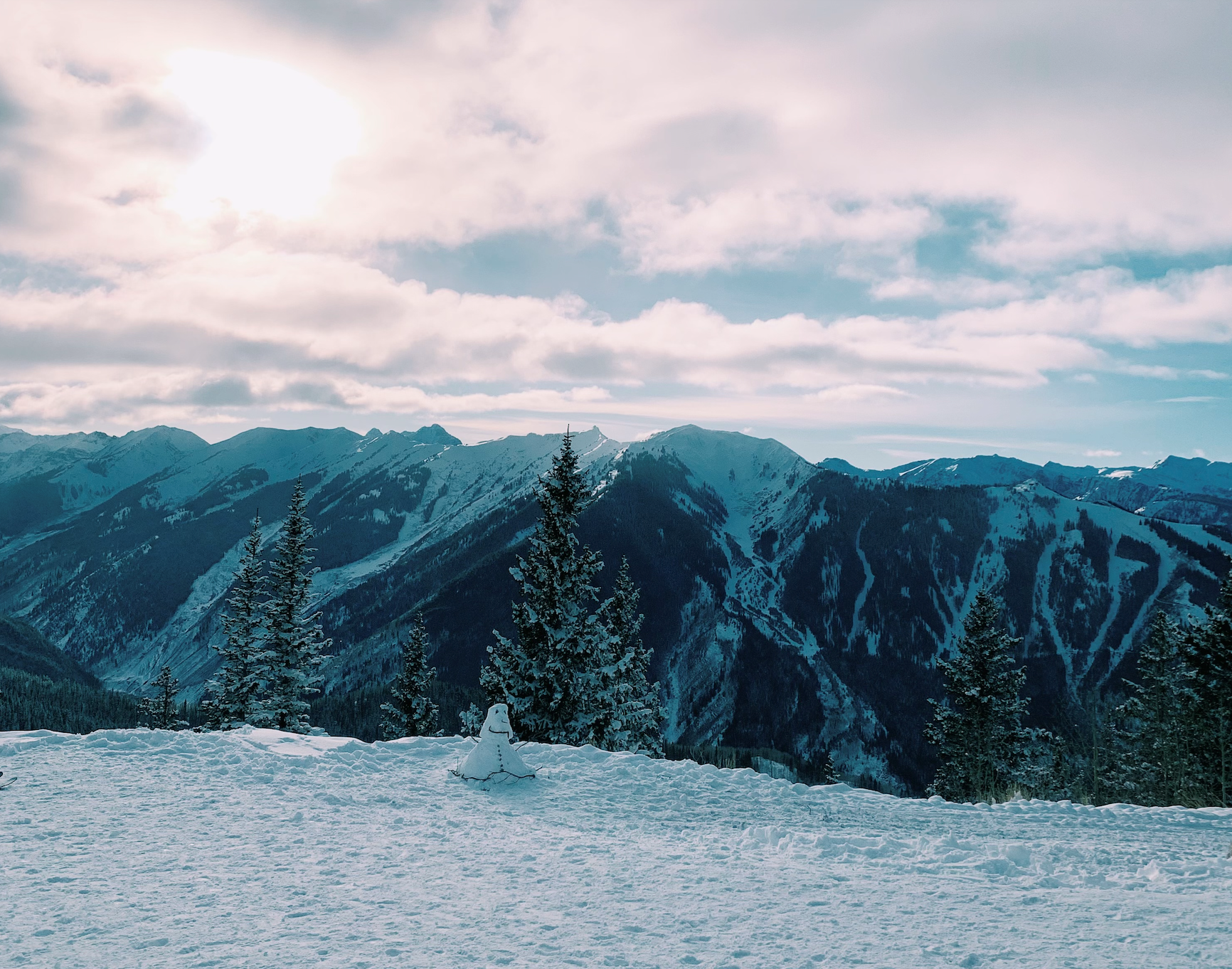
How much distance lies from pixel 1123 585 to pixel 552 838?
800 feet

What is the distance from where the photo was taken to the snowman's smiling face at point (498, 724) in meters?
11.0

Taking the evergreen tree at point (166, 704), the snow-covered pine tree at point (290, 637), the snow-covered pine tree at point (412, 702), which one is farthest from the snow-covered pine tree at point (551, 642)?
the evergreen tree at point (166, 704)

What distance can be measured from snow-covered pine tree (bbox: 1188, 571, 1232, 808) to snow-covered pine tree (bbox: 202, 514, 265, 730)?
130 feet

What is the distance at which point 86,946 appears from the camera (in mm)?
5008

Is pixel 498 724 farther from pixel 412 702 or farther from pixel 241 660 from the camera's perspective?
pixel 412 702

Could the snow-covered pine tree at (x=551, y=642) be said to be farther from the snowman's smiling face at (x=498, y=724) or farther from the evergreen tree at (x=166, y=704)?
the evergreen tree at (x=166, y=704)

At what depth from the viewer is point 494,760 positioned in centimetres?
1083

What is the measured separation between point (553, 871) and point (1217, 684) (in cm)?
3231

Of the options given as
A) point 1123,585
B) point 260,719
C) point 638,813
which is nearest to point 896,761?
point 1123,585

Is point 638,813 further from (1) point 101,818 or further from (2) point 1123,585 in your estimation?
(2) point 1123,585

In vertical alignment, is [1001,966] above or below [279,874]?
above

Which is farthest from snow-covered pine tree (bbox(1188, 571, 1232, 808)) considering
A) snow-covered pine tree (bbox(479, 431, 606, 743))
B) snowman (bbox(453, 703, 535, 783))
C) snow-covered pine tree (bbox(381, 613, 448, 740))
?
snow-covered pine tree (bbox(381, 613, 448, 740))

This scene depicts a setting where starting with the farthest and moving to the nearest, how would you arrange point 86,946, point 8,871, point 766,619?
1. point 766,619
2. point 8,871
3. point 86,946

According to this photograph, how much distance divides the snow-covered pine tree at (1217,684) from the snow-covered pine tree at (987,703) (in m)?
6.66
